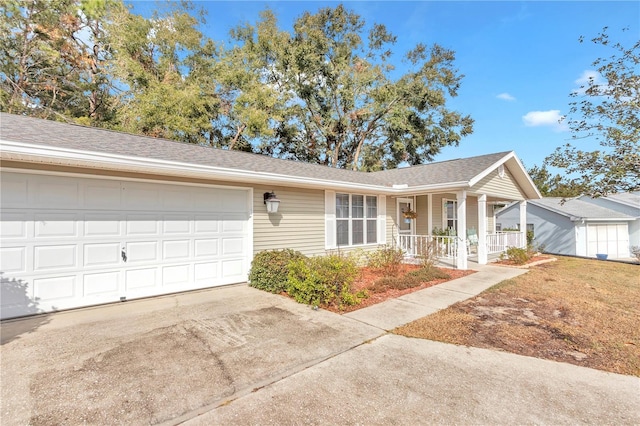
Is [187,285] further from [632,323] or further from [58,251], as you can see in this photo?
[632,323]

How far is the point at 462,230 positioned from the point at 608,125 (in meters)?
9.64

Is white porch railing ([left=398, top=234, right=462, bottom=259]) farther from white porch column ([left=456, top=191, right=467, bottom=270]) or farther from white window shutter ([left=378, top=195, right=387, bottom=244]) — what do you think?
white window shutter ([left=378, top=195, right=387, bottom=244])

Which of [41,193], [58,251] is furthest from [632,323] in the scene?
[41,193]

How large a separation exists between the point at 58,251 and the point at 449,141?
2237 centimetres

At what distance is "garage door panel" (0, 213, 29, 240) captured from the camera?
440 centimetres

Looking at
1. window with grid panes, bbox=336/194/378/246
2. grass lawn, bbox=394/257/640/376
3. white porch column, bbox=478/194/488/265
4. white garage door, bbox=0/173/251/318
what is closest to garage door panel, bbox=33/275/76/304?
white garage door, bbox=0/173/251/318

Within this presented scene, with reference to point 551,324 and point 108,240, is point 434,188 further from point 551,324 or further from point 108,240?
point 108,240

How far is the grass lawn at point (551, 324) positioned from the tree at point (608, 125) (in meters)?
6.98

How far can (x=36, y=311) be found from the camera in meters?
4.65

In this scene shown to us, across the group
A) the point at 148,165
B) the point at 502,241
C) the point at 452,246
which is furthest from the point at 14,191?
the point at 502,241

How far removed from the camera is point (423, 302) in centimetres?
562

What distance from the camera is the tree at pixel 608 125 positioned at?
11461 mm

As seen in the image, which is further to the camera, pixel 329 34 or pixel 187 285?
pixel 329 34

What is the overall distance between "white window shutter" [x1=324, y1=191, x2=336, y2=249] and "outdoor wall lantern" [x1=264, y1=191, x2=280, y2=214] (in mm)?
1877
